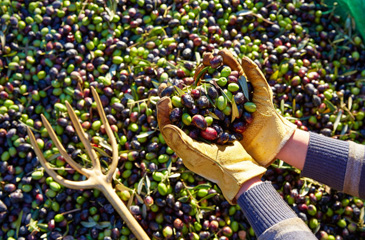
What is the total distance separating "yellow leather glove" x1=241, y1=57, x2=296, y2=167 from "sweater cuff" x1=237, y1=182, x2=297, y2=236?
1.15 feet

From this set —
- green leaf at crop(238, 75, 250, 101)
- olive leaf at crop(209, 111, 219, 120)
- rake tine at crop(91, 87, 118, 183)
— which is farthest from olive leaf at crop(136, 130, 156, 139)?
green leaf at crop(238, 75, 250, 101)

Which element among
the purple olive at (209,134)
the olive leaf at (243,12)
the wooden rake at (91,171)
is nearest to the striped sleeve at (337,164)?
the purple olive at (209,134)

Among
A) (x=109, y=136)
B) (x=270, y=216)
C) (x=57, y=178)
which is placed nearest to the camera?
(x=270, y=216)

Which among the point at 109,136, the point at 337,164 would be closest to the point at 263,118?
the point at 337,164

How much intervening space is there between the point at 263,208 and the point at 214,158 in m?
0.45

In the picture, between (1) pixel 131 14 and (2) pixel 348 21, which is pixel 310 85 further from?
(1) pixel 131 14

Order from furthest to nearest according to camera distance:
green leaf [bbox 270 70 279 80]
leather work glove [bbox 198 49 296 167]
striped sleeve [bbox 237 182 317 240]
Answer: green leaf [bbox 270 70 279 80]
leather work glove [bbox 198 49 296 167]
striped sleeve [bbox 237 182 317 240]

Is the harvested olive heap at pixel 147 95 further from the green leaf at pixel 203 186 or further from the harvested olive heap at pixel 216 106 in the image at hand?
the harvested olive heap at pixel 216 106

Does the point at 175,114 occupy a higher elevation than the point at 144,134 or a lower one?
higher

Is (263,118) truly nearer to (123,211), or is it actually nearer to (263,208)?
(263,208)

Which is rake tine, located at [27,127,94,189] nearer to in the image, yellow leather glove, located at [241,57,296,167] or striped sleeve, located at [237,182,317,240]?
striped sleeve, located at [237,182,317,240]

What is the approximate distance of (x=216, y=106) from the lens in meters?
2.37

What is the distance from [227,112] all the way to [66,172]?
163 cm

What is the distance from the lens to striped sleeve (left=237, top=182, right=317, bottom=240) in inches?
78.3
